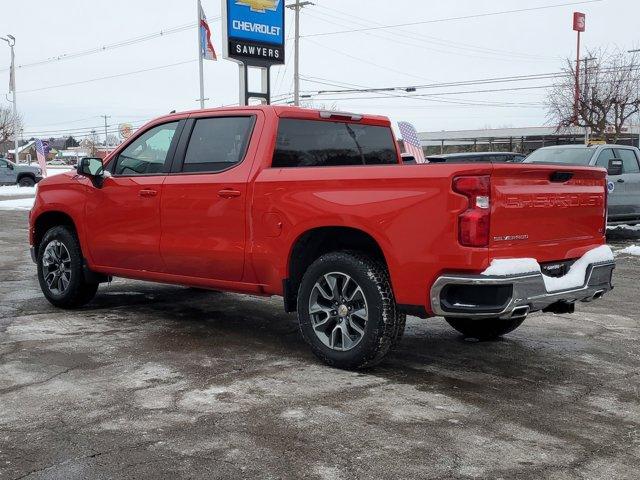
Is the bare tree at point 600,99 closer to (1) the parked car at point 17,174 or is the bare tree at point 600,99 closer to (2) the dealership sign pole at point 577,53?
(2) the dealership sign pole at point 577,53

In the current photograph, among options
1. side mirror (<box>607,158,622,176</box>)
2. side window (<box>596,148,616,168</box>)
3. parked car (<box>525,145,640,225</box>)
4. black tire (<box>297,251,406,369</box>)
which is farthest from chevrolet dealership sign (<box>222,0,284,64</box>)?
black tire (<box>297,251,406,369</box>)

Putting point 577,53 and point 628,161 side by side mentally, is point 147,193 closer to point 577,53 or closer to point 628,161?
point 628,161

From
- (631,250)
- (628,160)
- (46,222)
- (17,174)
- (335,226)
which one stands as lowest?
(631,250)

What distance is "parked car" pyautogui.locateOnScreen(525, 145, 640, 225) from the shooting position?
44.3 feet

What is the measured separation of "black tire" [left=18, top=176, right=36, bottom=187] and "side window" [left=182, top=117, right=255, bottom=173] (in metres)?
32.7

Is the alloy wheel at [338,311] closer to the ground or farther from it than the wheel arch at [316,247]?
closer to the ground

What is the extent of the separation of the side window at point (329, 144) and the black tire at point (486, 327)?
5.23ft

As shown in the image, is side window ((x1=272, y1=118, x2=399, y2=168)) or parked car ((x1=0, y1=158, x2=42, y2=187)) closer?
side window ((x1=272, y1=118, x2=399, y2=168))

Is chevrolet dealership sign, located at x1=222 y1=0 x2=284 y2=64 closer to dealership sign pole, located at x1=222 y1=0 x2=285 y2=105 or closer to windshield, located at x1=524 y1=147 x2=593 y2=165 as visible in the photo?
dealership sign pole, located at x1=222 y1=0 x2=285 y2=105

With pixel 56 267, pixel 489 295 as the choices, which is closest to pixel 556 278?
pixel 489 295

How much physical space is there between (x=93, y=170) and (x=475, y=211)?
3.80 metres

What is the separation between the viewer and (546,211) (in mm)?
4758

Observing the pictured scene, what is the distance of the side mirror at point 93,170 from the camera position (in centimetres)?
657

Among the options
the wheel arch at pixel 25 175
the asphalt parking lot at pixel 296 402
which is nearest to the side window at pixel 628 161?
the asphalt parking lot at pixel 296 402
